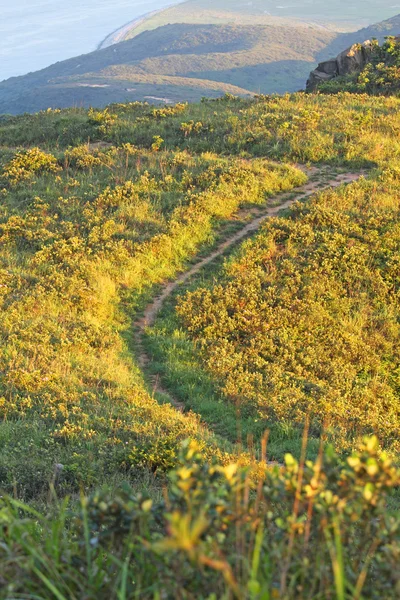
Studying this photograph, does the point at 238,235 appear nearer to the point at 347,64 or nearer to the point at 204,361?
the point at 204,361

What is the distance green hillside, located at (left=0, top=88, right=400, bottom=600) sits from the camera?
2.73 m

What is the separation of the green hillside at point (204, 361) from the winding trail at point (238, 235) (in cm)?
7

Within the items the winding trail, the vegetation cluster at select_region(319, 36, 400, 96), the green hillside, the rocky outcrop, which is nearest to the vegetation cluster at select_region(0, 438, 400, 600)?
the green hillside

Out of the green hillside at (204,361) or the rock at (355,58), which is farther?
the rock at (355,58)

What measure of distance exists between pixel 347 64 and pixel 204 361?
94.2 ft

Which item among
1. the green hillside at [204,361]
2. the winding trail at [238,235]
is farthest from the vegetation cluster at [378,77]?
the winding trail at [238,235]

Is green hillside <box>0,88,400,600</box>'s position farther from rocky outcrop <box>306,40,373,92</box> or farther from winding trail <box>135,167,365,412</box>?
rocky outcrop <box>306,40,373,92</box>

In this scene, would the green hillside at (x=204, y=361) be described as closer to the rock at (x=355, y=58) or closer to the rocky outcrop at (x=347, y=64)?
the rocky outcrop at (x=347, y=64)

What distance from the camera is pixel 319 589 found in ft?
8.93

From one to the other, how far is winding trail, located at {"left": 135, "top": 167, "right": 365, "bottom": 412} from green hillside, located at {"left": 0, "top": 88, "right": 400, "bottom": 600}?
7 cm

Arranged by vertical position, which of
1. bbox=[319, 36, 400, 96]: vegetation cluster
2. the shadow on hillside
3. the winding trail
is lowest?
the winding trail

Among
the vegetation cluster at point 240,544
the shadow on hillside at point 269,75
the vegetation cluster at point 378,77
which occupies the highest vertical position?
the shadow on hillside at point 269,75

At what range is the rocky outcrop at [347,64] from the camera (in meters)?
34.3

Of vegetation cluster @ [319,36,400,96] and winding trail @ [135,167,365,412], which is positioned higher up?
vegetation cluster @ [319,36,400,96]
